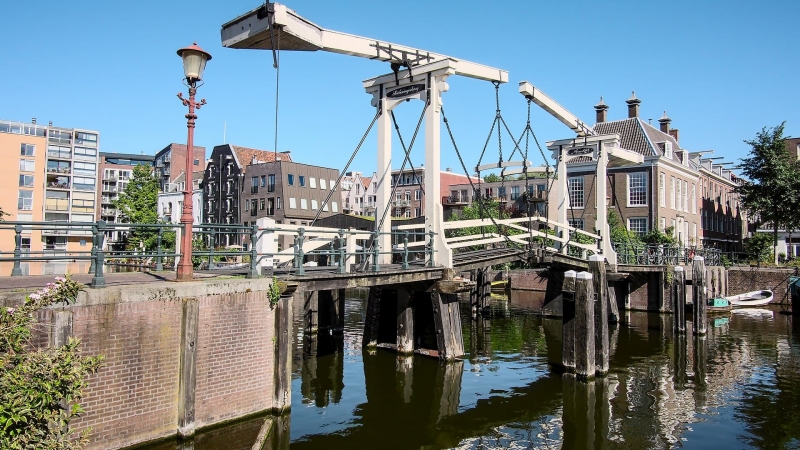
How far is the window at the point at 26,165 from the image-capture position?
50309 millimetres

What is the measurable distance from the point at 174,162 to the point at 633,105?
56.8m

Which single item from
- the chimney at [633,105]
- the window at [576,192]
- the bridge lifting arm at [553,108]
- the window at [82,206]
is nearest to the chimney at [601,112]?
the chimney at [633,105]

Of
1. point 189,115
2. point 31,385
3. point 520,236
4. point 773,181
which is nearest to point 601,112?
point 773,181

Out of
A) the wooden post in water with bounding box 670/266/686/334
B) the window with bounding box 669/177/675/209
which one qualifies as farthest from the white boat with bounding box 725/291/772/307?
the wooden post in water with bounding box 670/266/686/334

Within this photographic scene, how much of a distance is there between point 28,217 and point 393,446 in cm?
5087

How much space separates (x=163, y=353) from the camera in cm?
896

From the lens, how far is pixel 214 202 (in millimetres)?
62594

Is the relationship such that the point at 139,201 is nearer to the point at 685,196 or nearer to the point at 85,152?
the point at 85,152

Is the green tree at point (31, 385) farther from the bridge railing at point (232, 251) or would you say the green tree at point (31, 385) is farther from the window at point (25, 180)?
the window at point (25, 180)

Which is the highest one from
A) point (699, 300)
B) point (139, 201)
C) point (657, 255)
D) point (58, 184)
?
point (58, 184)

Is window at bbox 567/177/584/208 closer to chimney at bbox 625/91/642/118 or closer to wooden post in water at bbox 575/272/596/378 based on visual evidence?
chimney at bbox 625/91/642/118

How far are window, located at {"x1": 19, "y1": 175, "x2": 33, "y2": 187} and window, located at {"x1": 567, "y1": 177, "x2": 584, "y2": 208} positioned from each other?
152ft

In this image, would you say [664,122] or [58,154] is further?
[58,154]

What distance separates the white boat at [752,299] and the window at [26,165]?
55218mm
